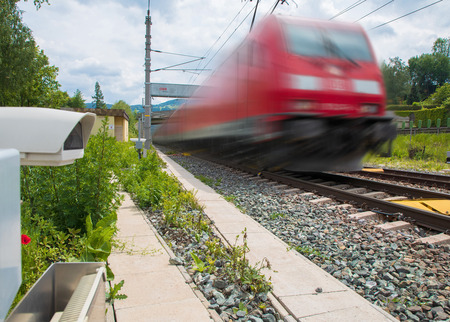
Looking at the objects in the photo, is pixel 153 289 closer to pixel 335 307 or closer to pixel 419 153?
pixel 335 307

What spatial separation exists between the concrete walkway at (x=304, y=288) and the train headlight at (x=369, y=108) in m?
3.75

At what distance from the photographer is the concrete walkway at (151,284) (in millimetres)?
2177

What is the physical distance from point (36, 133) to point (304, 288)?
85.6 inches

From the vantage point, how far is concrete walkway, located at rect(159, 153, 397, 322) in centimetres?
223

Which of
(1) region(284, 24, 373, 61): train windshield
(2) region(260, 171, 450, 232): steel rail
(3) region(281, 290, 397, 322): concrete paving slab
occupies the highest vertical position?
(1) region(284, 24, 373, 61): train windshield

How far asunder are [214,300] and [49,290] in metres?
1.16

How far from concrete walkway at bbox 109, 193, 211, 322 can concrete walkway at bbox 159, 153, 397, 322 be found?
2.12 feet

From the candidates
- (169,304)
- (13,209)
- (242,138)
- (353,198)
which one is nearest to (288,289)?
(169,304)

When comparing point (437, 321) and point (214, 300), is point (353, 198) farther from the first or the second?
point (214, 300)

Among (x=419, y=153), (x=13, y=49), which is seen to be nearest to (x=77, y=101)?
(x=13, y=49)

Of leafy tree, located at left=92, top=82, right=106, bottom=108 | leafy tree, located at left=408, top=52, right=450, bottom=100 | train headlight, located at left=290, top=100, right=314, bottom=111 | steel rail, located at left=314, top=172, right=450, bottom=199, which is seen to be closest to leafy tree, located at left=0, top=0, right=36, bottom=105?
train headlight, located at left=290, top=100, right=314, bottom=111

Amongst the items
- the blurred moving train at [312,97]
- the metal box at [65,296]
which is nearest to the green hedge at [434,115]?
the blurred moving train at [312,97]

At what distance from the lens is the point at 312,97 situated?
6180mm

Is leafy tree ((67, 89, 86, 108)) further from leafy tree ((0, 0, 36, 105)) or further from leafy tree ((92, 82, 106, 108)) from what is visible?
leafy tree ((0, 0, 36, 105))
